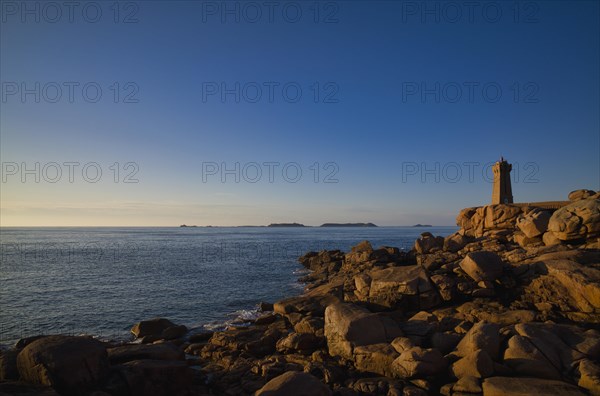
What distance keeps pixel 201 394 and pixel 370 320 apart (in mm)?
6848

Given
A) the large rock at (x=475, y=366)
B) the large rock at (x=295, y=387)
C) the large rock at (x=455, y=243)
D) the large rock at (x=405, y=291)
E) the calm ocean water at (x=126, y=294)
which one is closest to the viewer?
the large rock at (x=295, y=387)

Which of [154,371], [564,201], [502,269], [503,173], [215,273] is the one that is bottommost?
[215,273]

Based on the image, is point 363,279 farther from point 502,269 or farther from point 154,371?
point 154,371

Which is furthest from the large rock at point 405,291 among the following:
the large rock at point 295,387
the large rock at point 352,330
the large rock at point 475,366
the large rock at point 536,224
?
the large rock at point 536,224

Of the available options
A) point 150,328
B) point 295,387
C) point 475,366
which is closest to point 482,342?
point 475,366

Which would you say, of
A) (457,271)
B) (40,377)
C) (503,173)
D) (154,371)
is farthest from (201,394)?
(503,173)

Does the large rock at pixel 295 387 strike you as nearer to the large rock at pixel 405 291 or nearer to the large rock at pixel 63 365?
the large rock at pixel 63 365

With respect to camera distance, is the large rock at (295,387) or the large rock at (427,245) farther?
the large rock at (427,245)

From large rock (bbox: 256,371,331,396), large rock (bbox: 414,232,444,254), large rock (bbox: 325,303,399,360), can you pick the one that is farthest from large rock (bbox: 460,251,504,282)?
large rock (bbox: 256,371,331,396)

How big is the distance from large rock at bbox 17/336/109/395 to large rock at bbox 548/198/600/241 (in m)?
27.3

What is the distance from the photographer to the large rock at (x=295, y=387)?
8.92 m

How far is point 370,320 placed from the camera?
13383 mm

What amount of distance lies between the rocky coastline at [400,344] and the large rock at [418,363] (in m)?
0.04

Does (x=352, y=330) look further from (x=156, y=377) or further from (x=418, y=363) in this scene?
(x=156, y=377)
